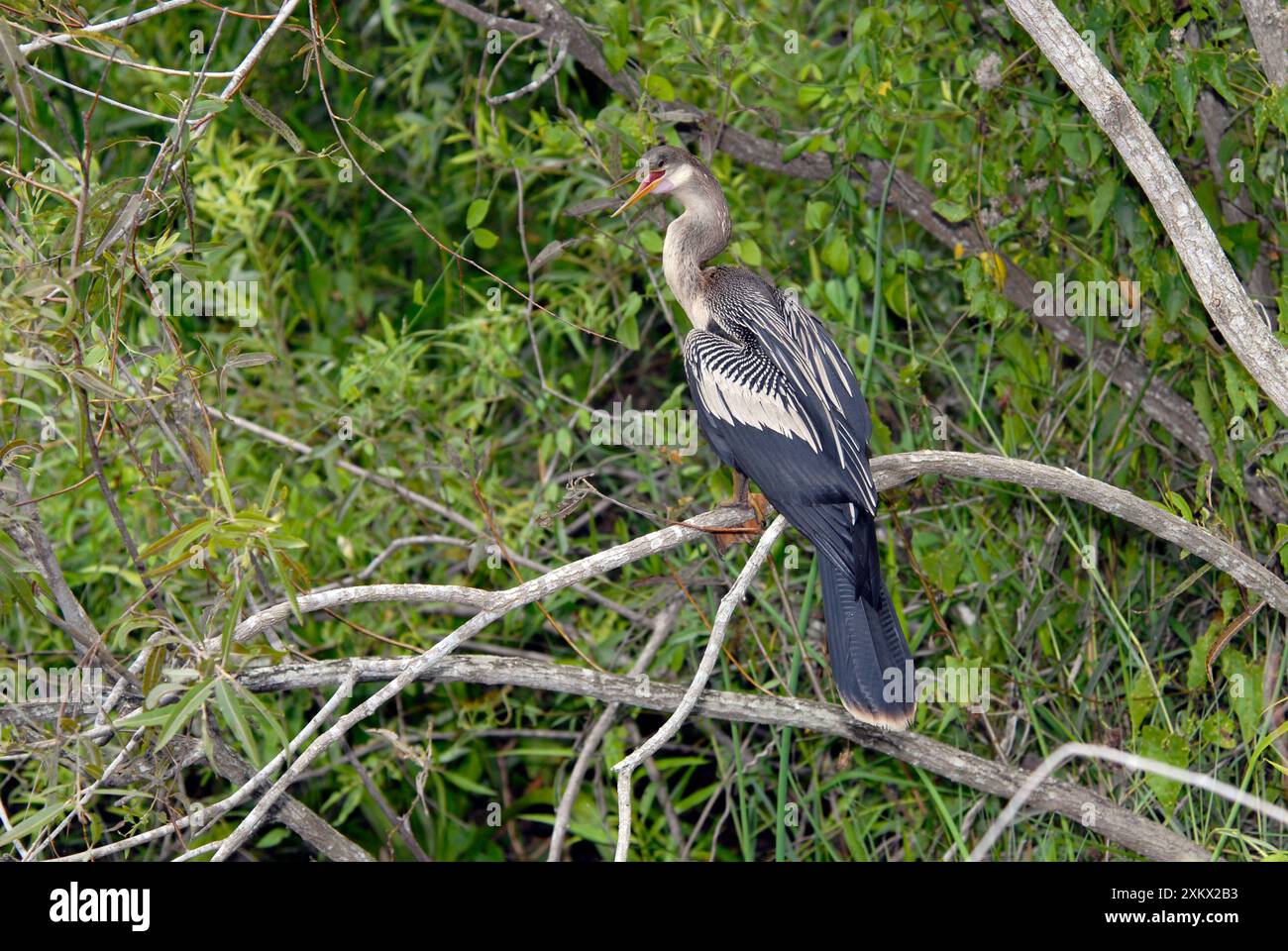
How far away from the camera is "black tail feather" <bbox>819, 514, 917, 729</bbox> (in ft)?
8.52

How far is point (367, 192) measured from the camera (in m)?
4.50

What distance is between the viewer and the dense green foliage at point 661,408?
109 inches

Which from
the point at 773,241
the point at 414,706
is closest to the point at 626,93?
the point at 773,241

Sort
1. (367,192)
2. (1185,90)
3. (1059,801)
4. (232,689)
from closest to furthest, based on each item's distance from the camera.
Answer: (232,689) < (1185,90) < (1059,801) < (367,192)

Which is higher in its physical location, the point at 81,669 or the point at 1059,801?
the point at 81,669

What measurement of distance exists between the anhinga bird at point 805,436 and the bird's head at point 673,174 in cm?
1

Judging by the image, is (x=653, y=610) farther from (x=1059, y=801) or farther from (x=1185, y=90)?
(x=1185, y=90)

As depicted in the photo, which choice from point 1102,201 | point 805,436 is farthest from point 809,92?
point 805,436

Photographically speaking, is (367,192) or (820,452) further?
(367,192)

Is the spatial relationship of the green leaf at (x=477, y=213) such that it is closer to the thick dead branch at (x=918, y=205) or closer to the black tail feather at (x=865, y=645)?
the thick dead branch at (x=918, y=205)

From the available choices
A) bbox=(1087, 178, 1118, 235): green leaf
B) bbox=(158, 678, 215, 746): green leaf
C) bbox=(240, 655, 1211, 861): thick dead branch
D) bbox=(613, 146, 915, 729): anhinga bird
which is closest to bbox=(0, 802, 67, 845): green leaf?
bbox=(158, 678, 215, 746): green leaf

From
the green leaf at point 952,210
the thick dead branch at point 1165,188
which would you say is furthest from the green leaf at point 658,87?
the thick dead branch at point 1165,188

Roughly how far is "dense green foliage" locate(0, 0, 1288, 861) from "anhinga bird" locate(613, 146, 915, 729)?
0.33 m
